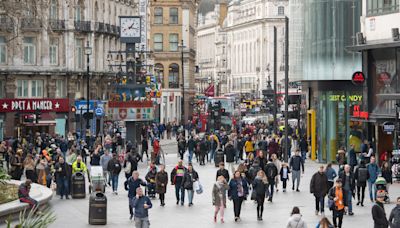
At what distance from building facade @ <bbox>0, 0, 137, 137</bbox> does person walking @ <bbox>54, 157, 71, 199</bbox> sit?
35.0 meters

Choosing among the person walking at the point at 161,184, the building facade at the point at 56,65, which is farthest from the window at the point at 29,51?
the person walking at the point at 161,184

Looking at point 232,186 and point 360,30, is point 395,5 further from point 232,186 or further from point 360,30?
point 232,186

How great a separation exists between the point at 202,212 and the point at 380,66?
59.2ft

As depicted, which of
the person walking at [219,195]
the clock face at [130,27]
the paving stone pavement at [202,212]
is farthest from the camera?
the clock face at [130,27]

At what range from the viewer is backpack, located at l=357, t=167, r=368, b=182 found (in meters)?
35.4

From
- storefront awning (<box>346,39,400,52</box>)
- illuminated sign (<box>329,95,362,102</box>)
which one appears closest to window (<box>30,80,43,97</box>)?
illuminated sign (<box>329,95,362,102</box>)

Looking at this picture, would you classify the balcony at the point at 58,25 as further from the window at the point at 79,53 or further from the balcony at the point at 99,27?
the balcony at the point at 99,27

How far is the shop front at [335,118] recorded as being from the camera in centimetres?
5381

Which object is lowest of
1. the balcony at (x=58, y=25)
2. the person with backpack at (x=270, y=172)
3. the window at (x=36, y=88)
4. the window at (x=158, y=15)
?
the person with backpack at (x=270, y=172)

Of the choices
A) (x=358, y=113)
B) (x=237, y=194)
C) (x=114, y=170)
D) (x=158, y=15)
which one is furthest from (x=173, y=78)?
(x=237, y=194)

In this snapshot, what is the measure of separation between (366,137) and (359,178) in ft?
52.0

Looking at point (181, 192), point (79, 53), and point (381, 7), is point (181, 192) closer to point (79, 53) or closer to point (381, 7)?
point (381, 7)

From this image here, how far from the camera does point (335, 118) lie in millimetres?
55312

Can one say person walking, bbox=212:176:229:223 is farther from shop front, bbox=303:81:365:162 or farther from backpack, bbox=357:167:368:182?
shop front, bbox=303:81:365:162
